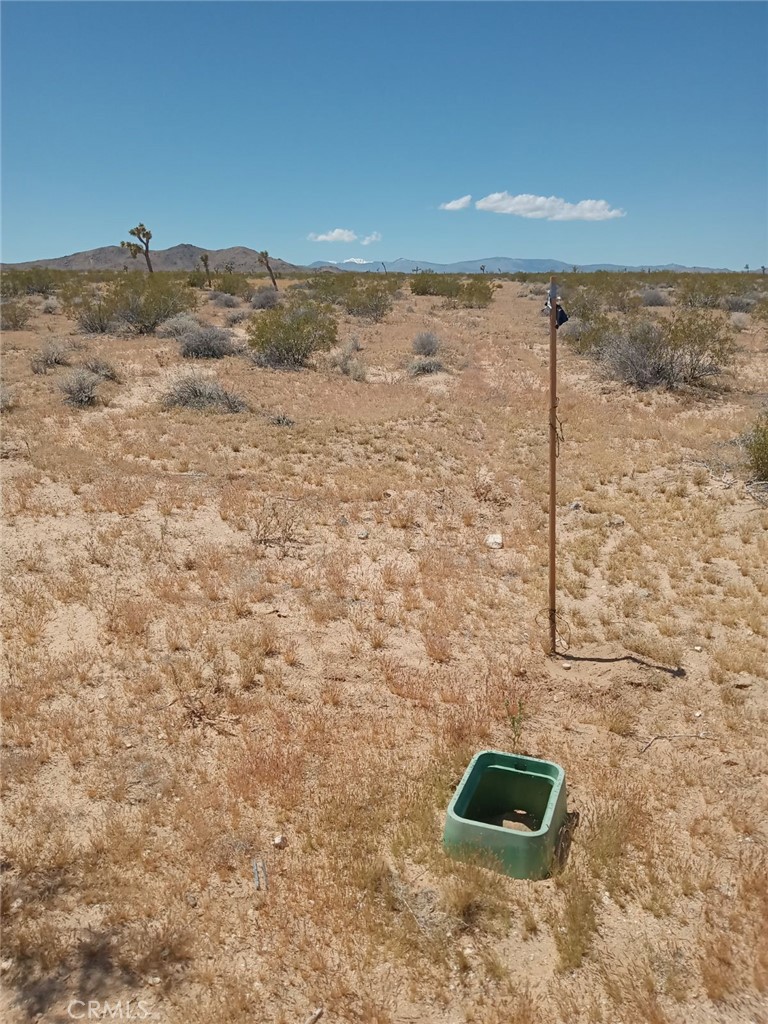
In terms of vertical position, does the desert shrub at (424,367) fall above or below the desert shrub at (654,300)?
below

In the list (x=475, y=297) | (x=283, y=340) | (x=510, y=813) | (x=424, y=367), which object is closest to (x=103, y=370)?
(x=283, y=340)

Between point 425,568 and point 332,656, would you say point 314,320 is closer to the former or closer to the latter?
point 425,568

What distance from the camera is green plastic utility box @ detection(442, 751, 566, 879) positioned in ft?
11.9

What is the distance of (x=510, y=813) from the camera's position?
4.34 m

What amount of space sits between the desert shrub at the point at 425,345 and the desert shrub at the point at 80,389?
10066mm

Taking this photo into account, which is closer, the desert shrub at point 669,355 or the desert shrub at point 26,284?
the desert shrub at point 669,355

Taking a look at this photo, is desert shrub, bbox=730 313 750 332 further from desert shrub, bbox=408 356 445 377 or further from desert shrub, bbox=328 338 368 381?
desert shrub, bbox=328 338 368 381

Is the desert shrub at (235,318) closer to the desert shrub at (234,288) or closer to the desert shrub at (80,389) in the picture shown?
the desert shrub at (234,288)

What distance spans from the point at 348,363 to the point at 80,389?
7.49 metres

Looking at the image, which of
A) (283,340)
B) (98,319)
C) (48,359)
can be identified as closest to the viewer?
(48,359)

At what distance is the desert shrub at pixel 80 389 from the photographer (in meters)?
14.7

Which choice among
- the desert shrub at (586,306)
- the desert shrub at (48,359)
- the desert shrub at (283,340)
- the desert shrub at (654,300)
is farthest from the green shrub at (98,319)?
the desert shrub at (654,300)

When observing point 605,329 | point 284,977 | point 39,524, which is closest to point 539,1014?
point 284,977

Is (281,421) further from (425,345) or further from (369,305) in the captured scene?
(369,305)
